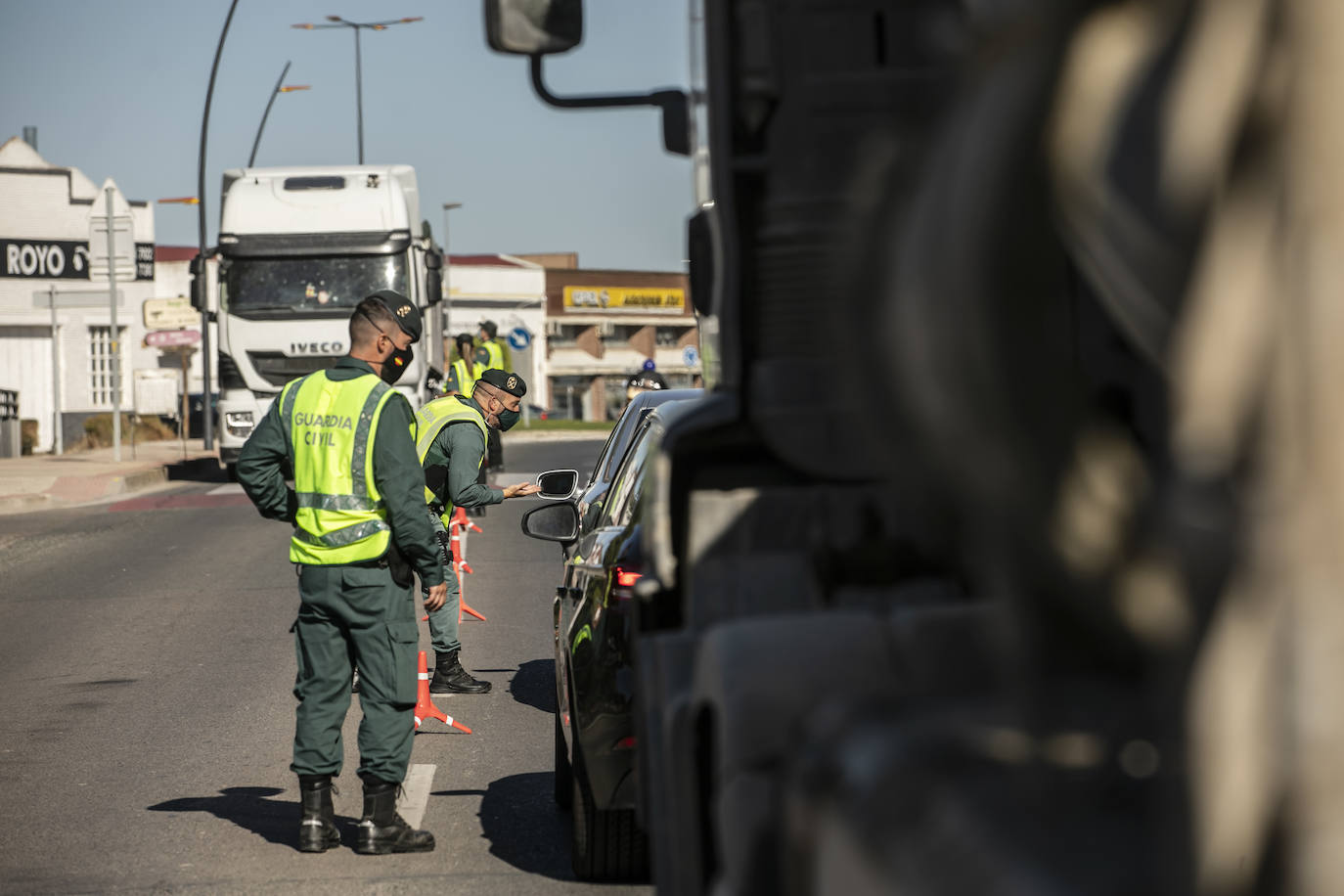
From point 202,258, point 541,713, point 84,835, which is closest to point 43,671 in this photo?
point 541,713

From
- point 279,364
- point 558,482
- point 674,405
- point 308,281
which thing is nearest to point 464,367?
point 308,281

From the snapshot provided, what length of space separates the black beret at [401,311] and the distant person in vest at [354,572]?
0.27 meters

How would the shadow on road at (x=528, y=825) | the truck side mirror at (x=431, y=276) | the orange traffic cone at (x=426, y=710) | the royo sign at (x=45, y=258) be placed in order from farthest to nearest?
the royo sign at (x=45, y=258), the truck side mirror at (x=431, y=276), the orange traffic cone at (x=426, y=710), the shadow on road at (x=528, y=825)

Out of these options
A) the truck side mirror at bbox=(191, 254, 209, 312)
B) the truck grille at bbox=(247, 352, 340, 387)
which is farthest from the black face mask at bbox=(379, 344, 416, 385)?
the truck side mirror at bbox=(191, 254, 209, 312)

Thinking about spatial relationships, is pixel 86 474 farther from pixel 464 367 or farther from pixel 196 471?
pixel 464 367

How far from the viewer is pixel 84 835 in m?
6.00

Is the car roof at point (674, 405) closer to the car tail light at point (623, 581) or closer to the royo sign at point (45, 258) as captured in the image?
the car tail light at point (623, 581)

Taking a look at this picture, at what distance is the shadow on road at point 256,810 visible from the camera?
A: 6105mm

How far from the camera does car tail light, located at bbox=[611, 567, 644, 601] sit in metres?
4.90

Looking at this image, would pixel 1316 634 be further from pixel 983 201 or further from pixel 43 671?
pixel 43 671

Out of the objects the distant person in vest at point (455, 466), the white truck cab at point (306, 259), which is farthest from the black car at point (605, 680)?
the white truck cab at point (306, 259)

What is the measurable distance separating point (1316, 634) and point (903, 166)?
63 centimetres

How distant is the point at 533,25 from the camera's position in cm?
390

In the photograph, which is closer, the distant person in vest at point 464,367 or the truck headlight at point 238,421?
the distant person in vest at point 464,367
